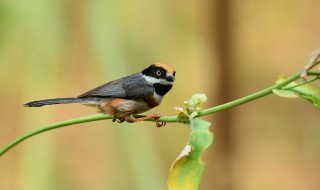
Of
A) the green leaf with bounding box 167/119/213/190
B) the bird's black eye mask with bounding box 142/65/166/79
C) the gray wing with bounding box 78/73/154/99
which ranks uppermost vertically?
the bird's black eye mask with bounding box 142/65/166/79

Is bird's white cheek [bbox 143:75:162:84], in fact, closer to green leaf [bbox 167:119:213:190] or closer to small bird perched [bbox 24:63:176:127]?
small bird perched [bbox 24:63:176:127]

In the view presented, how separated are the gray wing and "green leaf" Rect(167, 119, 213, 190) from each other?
0.74 meters

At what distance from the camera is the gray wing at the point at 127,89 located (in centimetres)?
238

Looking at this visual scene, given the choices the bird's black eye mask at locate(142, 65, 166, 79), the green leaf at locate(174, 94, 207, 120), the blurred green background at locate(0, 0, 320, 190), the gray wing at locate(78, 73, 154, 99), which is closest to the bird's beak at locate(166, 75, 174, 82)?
the bird's black eye mask at locate(142, 65, 166, 79)

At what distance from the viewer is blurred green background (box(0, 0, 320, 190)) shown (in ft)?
17.9

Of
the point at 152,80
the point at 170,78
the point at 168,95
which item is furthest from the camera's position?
the point at 168,95

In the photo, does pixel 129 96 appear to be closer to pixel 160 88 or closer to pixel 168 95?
pixel 160 88

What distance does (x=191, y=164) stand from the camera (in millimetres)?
1628

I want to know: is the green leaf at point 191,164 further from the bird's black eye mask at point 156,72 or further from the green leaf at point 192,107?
the bird's black eye mask at point 156,72

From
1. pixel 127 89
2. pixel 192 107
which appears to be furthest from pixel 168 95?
pixel 192 107

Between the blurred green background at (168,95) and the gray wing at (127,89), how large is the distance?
2592 mm

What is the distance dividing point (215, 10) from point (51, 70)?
2.67 m

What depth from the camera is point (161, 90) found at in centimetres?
236

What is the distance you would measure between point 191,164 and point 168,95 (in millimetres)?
5754
